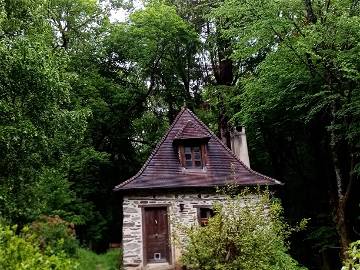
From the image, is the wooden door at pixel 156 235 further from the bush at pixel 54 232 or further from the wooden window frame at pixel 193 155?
the bush at pixel 54 232

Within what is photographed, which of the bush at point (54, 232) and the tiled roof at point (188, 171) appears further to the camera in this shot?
the tiled roof at point (188, 171)

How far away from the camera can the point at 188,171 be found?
50.1 feet

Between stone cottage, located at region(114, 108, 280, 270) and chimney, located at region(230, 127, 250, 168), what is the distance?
12.0ft

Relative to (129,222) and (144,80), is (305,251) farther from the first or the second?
(144,80)

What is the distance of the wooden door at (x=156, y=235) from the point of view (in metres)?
14.4

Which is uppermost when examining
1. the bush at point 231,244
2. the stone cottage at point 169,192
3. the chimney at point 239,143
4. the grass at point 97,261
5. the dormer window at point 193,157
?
the chimney at point 239,143

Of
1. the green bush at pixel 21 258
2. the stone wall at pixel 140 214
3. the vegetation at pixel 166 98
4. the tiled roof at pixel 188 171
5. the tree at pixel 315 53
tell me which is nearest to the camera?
the green bush at pixel 21 258

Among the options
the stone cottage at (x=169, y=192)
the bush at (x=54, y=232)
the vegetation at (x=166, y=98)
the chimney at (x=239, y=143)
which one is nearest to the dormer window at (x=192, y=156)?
the stone cottage at (x=169, y=192)

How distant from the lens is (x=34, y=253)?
13.8 feet

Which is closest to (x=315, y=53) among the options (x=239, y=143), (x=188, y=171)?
(x=188, y=171)

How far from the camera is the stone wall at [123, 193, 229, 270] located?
46.5ft

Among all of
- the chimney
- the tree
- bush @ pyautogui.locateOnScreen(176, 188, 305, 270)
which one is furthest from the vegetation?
bush @ pyautogui.locateOnScreen(176, 188, 305, 270)

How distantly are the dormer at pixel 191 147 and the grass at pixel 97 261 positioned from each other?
4.19 meters

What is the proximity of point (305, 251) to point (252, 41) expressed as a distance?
32.4 feet
